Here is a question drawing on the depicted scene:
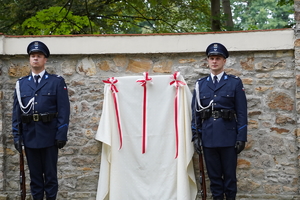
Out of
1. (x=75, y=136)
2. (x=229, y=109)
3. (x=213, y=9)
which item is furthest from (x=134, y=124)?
(x=213, y=9)

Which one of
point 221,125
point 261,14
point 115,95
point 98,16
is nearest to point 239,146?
point 221,125

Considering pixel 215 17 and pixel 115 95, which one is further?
pixel 215 17

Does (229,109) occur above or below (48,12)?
below

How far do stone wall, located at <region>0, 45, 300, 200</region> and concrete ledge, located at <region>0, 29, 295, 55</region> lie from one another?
0.29 feet

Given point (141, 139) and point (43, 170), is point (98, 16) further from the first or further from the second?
point (43, 170)

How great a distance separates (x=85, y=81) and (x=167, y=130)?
1.05 meters

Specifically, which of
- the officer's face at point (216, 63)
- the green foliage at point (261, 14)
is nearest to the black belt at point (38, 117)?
the officer's face at point (216, 63)

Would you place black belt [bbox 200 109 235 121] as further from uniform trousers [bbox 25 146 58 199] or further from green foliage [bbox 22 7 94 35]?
green foliage [bbox 22 7 94 35]

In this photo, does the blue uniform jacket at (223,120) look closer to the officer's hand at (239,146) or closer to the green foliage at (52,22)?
the officer's hand at (239,146)

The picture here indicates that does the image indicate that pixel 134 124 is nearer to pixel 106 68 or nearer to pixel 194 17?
pixel 106 68

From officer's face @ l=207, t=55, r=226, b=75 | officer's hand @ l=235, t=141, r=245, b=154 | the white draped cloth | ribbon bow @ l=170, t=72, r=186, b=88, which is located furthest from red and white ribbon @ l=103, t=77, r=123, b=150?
officer's hand @ l=235, t=141, r=245, b=154

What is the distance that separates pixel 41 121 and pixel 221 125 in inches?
65.4

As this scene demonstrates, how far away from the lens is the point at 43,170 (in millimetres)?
4418

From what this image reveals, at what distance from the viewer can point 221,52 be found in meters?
4.43
